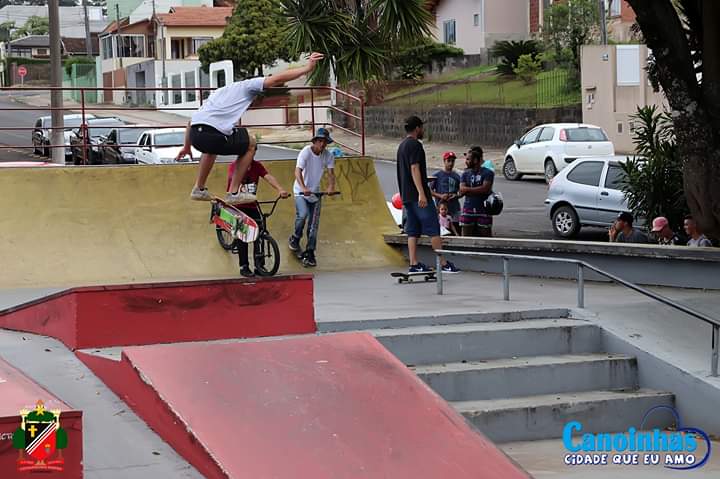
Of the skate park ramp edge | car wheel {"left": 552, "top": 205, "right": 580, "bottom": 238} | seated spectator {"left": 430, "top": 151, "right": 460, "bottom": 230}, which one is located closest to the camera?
the skate park ramp edge

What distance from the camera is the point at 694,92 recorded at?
12.6 m

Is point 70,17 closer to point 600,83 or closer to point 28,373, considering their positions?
point 600,83

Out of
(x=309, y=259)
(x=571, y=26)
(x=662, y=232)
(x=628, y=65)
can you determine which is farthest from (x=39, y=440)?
(x=571, y=26)

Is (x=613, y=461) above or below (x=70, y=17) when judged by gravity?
below

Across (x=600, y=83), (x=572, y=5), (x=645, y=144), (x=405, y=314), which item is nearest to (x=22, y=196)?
(x=405, y=314)

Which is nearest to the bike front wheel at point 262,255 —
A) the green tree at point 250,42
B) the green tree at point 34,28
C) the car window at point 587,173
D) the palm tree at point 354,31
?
the palm tree at point 354,31

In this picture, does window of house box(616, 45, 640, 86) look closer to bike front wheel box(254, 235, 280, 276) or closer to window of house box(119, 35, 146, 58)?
bike front wheel box(254, 235, 280, 276)

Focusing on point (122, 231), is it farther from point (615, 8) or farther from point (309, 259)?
point (615, 8)

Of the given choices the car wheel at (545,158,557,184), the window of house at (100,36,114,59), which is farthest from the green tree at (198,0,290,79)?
the window of house at (100,36,114,59)

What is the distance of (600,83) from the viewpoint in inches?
1387

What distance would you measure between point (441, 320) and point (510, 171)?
2135 centimetres

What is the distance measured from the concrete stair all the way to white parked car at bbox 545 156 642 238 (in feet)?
27.7

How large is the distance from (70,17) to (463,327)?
10504 centimetres

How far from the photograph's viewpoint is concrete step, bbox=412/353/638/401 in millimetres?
9078
